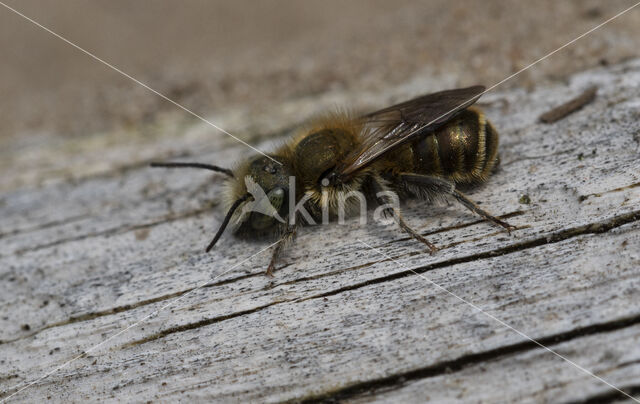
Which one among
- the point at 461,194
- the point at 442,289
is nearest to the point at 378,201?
the point at 461,194

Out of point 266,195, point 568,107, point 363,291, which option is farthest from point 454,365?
point 568,107

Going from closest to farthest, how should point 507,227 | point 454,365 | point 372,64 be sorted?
point 454,365, point 507,227, point 372,64

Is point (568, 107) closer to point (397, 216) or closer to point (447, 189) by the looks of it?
point (447, 189)

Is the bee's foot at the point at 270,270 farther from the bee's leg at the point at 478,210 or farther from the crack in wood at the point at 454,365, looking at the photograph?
the bee's leg at the point at 478,210


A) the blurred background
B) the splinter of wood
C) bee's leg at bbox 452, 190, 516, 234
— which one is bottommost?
bee's leg at bbox 452, 190, 516, 234

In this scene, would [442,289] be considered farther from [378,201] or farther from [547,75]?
[547,75]

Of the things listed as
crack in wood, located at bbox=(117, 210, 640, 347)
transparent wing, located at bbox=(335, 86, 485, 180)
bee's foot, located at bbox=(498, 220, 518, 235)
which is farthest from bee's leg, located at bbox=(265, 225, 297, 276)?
bee's foot, located at bbox=(498, 220, 518, 235)

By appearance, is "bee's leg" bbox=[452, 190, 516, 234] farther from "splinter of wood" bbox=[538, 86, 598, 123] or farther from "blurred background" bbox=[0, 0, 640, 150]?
"blurred background" bbox=[0, 0, 640, 150]
